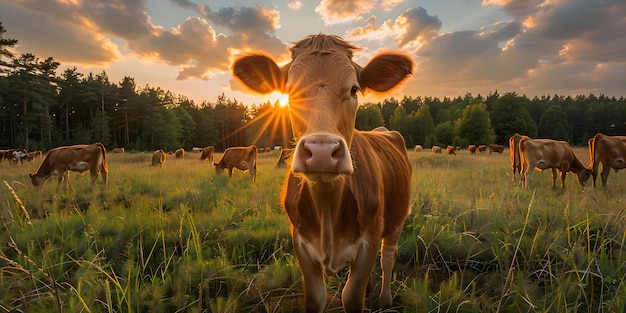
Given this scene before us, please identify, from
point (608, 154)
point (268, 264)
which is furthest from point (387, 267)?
point (608, 154)

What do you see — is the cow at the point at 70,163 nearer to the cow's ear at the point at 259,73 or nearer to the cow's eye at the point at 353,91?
the cow's ear at the point at 259,73

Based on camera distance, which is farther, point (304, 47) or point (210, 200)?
point (210, 200)

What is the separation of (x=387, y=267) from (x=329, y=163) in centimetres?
220

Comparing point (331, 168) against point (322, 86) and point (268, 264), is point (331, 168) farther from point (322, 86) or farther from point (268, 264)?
point (268, 264)

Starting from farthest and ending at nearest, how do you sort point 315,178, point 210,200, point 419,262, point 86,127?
point 86,127
point 210,200
point 419,262
point 315,178

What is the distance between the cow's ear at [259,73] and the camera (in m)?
2.90

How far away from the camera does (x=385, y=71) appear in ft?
9.52

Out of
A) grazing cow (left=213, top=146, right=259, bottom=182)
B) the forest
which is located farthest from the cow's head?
the forest

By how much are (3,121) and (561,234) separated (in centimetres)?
7392

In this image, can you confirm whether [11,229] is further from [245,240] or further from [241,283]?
[241,283]

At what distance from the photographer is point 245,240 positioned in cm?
443

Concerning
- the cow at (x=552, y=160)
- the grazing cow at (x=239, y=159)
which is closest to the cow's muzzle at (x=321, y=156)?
the cow at (x=552, y=160)

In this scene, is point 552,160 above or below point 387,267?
above

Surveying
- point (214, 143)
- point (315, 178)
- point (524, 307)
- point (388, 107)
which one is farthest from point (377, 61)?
point (388, 107)
